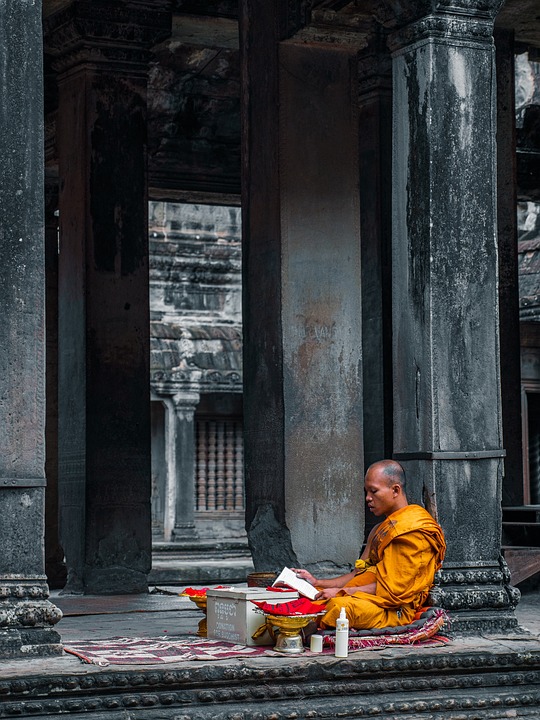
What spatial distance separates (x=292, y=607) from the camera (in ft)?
21.9

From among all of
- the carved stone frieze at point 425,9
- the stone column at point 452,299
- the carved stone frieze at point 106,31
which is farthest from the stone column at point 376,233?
the stone column at point 452,299

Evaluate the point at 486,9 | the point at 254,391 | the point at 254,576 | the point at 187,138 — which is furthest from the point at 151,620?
the point at 187,138

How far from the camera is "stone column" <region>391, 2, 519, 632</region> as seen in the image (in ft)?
24.0

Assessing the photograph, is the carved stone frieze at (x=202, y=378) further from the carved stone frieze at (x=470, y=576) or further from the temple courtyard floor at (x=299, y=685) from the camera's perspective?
the carved stone frieze at (x=470, y=576)

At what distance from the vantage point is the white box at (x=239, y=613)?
22.3ft

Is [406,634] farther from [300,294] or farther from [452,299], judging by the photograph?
[300,294]

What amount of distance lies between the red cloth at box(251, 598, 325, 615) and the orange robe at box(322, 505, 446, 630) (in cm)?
12

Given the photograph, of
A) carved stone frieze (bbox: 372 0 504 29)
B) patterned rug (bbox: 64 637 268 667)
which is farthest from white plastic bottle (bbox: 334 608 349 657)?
carved stone frieze (bbox: 372 0 504 29)

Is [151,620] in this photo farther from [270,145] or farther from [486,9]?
[486,9]

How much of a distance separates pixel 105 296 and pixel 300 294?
2.30 metres

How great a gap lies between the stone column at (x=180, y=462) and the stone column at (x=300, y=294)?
13924mm

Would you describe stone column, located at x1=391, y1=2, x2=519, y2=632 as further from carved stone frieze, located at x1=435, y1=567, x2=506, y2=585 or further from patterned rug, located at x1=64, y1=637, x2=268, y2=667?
patterned rug, located at x1=64, y1=637, x2=268, y2=667

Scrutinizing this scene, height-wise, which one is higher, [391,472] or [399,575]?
[391,472]

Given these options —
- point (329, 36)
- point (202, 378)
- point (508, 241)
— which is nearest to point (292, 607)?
point (329, 36)
